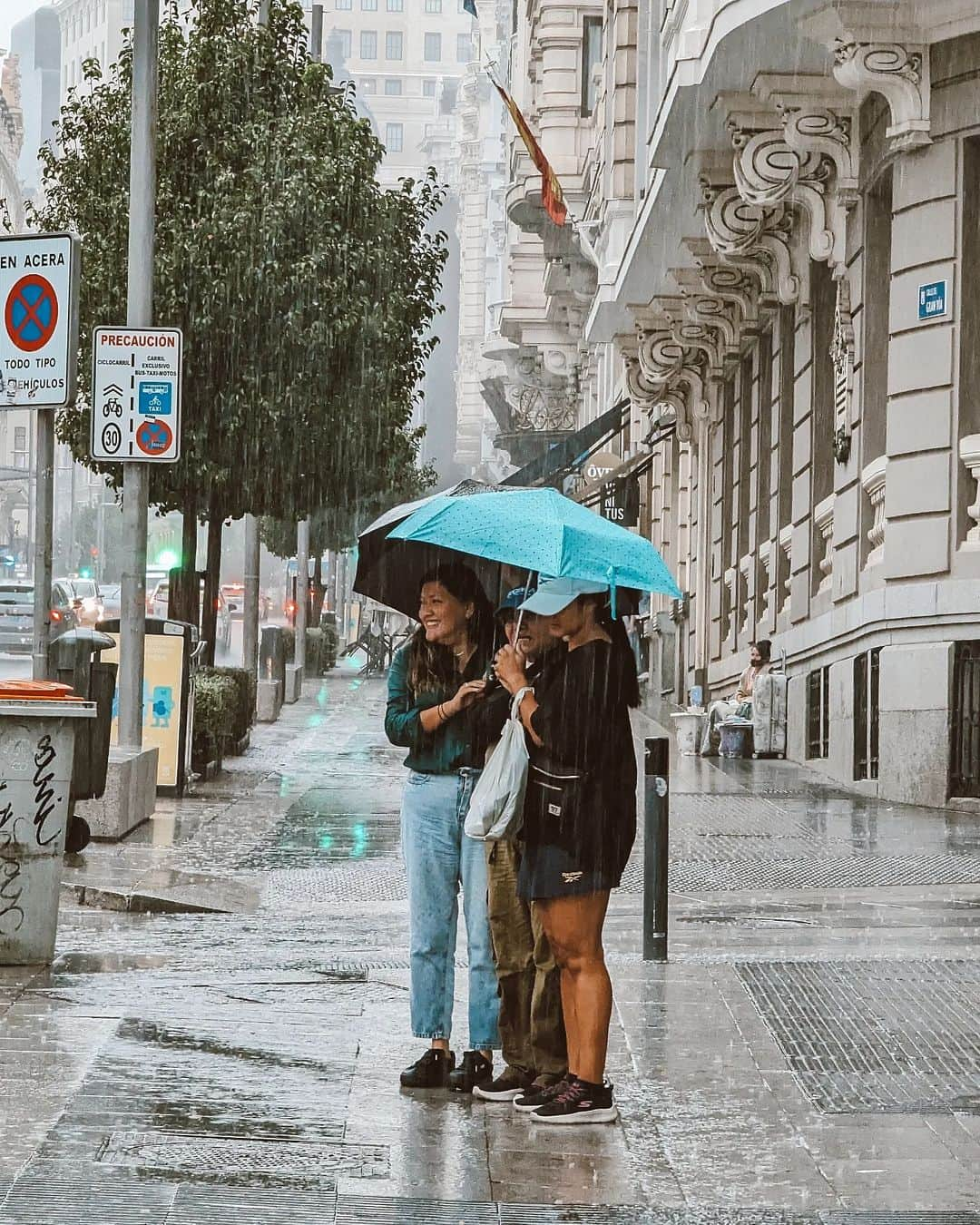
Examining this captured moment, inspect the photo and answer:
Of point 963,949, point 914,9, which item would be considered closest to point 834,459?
point 914,9

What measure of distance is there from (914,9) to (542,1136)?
1171 centimetres

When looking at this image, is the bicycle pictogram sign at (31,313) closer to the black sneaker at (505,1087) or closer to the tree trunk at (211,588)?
the black sneaker at (505,1087)

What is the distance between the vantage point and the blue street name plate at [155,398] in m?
14.6

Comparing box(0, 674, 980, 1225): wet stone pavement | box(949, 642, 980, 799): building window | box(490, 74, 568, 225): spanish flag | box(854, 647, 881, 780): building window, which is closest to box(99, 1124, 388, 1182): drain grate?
box(0, 674, 980, 1225): wet stone pavement

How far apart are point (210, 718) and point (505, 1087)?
12.6 m

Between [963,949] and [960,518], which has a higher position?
[960,518]

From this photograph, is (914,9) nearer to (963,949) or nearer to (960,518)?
(960,518)

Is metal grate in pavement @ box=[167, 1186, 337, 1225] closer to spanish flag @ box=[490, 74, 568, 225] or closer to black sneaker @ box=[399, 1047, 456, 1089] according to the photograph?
→ black sneaker @ box=[399, 1047, 456, 1089]

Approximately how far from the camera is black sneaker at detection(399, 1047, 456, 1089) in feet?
23.1

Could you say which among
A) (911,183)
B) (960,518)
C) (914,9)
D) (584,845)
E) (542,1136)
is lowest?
(542,1136)

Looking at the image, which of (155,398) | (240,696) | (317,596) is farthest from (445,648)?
(317,596)

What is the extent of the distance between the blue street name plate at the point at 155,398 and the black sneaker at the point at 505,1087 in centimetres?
843

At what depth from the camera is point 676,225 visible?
2458 cm

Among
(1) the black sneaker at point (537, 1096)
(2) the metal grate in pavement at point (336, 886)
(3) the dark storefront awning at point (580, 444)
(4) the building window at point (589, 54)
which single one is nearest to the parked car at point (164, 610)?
(3) the dark storefront awning at point (580, 444)
